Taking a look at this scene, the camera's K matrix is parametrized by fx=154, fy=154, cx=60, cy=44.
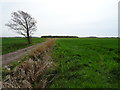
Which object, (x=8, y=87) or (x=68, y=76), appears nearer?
(x=8, y=87)

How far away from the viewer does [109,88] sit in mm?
5102

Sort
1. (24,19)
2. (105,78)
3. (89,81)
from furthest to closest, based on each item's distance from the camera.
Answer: (24,19) < (105,78) < (89,81)

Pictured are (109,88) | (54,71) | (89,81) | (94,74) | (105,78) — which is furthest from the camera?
(54,71)

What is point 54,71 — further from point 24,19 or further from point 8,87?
point 24,19

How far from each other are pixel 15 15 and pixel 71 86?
39514 mm

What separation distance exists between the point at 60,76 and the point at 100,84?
1771 millimetres

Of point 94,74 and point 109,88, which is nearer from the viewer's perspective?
point 109,88

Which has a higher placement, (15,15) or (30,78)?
(15,15)

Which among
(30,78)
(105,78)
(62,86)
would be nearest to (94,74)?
(105,78)

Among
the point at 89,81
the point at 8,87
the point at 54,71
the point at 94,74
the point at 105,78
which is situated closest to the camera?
the point at 8,87

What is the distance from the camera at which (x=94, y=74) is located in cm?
657

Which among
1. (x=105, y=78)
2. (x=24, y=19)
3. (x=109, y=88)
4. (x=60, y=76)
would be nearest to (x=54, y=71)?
(x=60, y=76)

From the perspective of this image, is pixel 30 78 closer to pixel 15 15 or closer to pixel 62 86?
pixel 62 86

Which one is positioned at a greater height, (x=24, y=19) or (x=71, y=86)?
(x=24, y=19)
